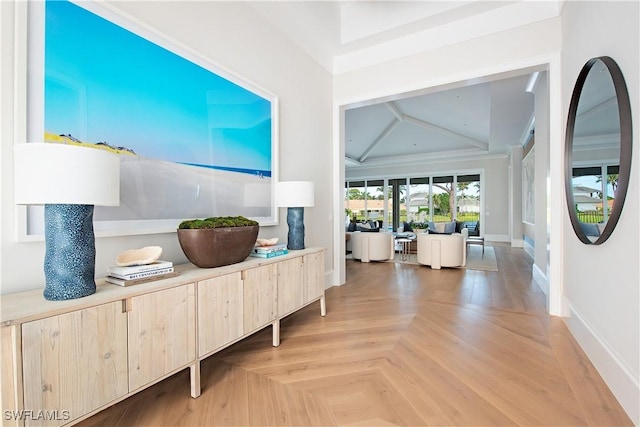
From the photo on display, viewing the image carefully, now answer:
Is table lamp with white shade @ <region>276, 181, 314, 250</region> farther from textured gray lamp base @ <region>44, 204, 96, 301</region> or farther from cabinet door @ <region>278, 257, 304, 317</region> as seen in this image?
Answer: textured gray lamp base @ <region>44, 204, 96, 301</region>

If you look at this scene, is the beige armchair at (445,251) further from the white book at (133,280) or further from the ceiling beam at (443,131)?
the white book at (133,280)

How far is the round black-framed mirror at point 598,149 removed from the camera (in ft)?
5.49

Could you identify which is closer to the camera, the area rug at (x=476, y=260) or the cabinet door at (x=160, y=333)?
the cabinet door at (x=160, y=333)

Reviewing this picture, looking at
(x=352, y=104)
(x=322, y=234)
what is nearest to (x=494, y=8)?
(x=352, y=104)

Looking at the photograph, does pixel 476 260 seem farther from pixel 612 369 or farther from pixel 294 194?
pixel 294 194

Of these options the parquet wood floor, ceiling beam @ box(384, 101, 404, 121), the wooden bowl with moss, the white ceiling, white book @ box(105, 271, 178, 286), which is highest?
ceiling beam @ box(384, 101, 404, 121)

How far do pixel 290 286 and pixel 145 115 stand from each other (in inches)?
66.7

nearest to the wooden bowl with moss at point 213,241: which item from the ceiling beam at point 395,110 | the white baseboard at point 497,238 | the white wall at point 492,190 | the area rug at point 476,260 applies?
the area rug at point 476,260

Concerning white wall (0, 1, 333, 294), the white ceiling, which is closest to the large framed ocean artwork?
white wall (0, 1, 333, 294)

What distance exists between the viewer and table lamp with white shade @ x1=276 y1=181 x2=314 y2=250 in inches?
111

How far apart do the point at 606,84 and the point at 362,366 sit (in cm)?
246

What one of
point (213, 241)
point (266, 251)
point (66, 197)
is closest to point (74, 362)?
point (66, 197)

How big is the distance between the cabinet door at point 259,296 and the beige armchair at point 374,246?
3920 mm

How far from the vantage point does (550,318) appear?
2916 mm
